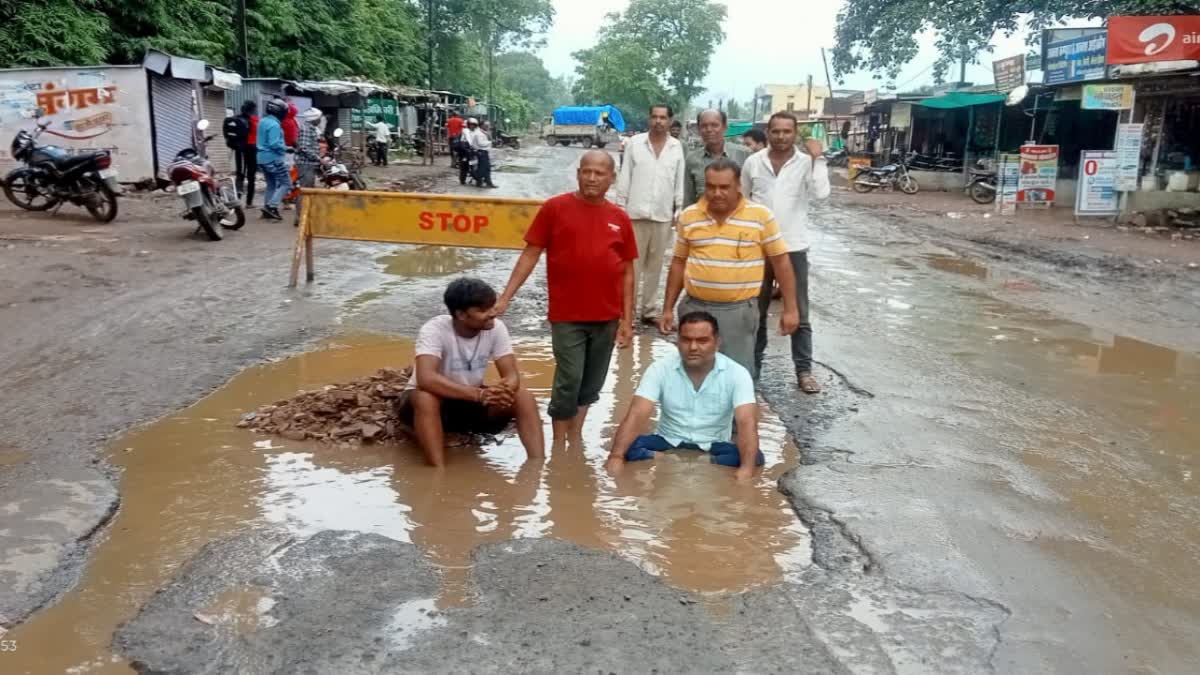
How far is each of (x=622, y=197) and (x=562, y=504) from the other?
3.67 m

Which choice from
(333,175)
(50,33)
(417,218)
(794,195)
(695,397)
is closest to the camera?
(695,397)

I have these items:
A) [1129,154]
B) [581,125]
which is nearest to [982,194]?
[1129,154]

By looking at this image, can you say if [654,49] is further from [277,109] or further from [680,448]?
[680,448]

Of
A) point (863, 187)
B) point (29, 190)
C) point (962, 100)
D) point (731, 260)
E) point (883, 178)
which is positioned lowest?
point (863, 187)

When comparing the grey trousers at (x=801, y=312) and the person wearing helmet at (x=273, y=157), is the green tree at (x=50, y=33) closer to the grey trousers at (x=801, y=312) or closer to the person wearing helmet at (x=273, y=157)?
the person wearing helmet at (x=273, y=157)

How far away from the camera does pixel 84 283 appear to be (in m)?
8.75

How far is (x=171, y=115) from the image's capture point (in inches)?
688

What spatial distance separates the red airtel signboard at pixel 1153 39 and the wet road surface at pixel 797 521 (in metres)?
10.7

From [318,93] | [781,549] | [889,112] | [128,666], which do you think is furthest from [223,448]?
[889,112]

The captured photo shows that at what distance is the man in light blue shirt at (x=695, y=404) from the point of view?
4562 millimetres

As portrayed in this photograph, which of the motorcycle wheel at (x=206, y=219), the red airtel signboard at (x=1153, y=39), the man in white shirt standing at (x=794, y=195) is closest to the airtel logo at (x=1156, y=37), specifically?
the red airtel signboard at (x=1153, y=39)

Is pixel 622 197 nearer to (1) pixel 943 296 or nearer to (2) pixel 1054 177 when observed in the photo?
(1) pixel 943 296

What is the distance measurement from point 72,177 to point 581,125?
47588mm

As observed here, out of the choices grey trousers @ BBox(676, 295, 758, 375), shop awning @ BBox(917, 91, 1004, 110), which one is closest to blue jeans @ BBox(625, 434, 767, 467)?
grey trousers @ BBox(676, 295, 758, 375)
